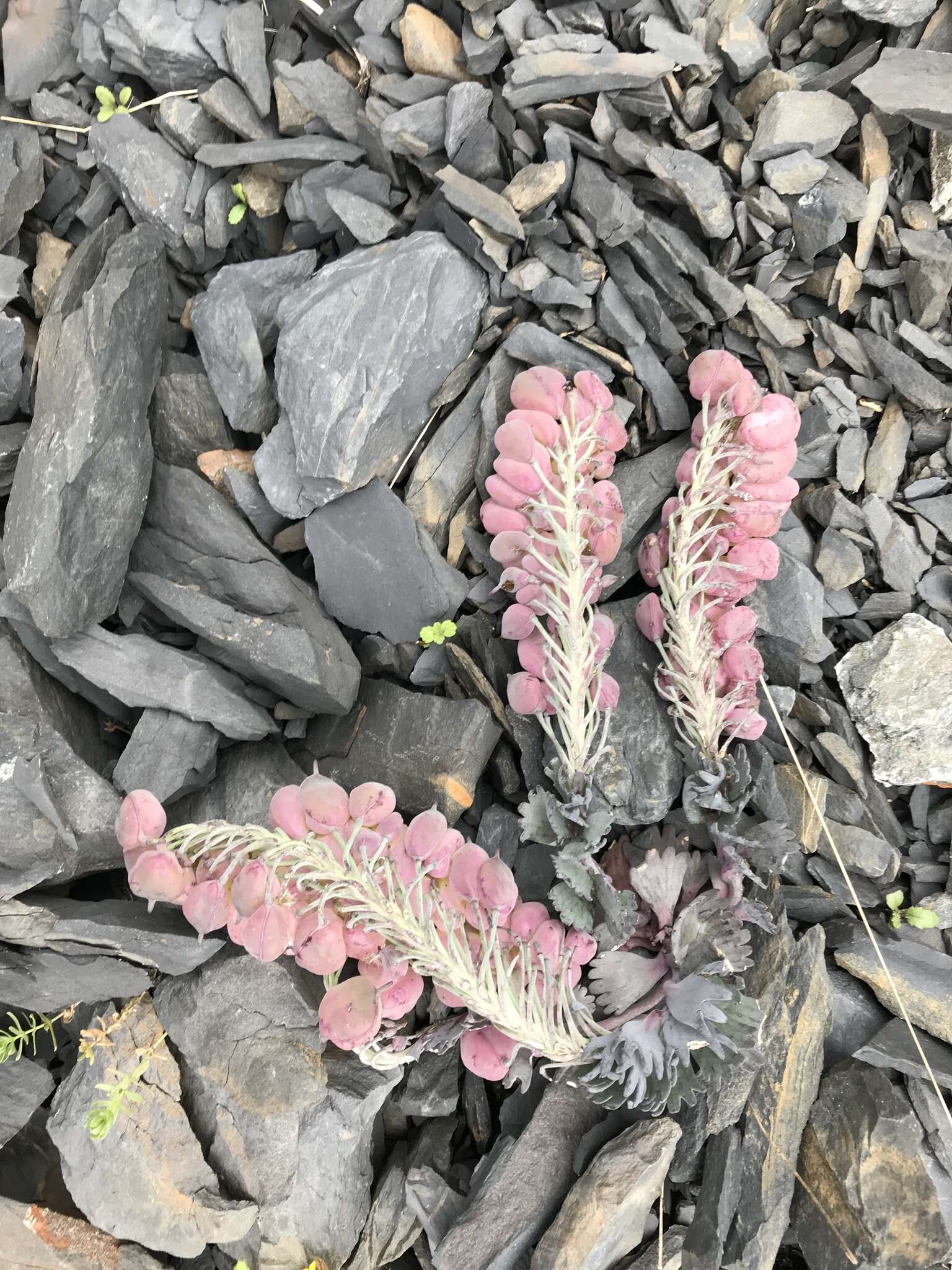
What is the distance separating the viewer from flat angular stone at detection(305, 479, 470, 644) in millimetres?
2121

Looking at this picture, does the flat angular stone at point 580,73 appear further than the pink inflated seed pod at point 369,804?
Yes

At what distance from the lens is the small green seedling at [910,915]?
204 cm

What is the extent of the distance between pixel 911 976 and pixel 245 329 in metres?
2.24

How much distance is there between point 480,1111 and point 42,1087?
107cm

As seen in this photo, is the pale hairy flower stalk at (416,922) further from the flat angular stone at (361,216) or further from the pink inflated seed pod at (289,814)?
the flat angular stone at (361,216)

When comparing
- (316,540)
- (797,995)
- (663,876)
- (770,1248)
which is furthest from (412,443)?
(770,1248)

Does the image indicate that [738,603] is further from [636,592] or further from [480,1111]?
[480,1111]

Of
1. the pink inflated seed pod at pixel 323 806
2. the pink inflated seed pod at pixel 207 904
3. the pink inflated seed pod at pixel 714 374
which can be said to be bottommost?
the pink inflated seed pod at pixel 207 904

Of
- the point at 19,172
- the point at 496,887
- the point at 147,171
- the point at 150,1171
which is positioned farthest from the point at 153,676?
the point at 19,172

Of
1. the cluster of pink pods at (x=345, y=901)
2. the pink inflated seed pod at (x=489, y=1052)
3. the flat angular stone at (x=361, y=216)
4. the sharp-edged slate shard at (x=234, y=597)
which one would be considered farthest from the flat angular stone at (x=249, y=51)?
the pink inflated seed pod at (x=489, y=1052)

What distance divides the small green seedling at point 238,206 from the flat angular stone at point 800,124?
1.26 metres

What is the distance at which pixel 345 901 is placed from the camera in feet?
5.08

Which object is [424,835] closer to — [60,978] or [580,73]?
[60,978]

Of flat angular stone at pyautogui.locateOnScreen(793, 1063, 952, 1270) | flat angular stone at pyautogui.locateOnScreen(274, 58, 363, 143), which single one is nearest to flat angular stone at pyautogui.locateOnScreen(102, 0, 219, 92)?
flat angular stone at pyautogui.locateOnScreen(274, 58, 363, 143)
